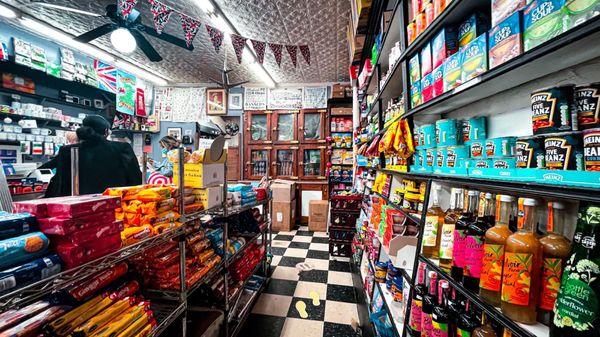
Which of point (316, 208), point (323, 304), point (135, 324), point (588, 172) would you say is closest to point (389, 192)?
point (588, 172)

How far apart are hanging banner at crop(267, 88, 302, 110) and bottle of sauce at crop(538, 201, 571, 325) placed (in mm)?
5775

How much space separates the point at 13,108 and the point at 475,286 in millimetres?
5807

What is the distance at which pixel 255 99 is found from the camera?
6.21 meters

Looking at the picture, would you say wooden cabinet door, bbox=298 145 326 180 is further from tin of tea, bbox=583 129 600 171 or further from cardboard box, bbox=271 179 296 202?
tin of tea, bbox=583 129 600 171

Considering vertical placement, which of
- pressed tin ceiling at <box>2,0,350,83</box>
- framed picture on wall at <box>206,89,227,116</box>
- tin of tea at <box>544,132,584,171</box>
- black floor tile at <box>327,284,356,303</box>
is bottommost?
black floor tile at <box>327,284,356,303</box>

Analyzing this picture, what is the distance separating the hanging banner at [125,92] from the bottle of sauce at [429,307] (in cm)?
633

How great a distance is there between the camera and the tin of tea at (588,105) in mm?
587

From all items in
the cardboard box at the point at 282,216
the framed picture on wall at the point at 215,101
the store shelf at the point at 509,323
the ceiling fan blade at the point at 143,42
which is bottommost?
the cardboard box at the point at 282,216

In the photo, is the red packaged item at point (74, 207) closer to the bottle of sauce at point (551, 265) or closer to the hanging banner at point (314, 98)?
the bottle of sauce at point (551, 265)

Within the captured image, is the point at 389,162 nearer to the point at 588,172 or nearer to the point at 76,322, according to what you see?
the point at 588,172

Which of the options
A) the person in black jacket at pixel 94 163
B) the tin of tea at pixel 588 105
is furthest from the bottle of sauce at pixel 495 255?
the person in black jacket at pixel 94 163

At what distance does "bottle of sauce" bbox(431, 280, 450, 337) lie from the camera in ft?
3.09

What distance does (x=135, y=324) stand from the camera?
1.10 m

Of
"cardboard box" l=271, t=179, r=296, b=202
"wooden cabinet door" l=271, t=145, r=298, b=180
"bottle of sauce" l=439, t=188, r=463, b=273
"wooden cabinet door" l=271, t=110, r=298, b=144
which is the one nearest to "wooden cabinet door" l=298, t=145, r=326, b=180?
"wooden cabinet door" l=271, t=145, r=298, b=180
